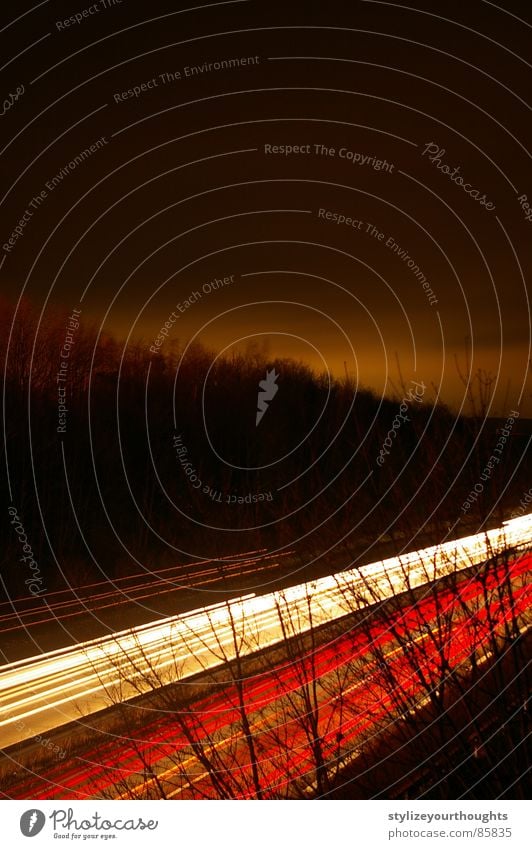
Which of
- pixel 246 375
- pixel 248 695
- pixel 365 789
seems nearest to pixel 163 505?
pixel 246 375

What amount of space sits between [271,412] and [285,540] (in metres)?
13.8

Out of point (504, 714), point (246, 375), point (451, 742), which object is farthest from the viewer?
point (246, 375)

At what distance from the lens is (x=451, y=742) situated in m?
9.09

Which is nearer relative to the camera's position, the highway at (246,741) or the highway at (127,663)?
the highway at (246,741)

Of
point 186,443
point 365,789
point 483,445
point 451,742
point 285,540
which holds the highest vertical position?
point 186,443

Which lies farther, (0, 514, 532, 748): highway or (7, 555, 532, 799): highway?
(0, 514, 532, 748): highway

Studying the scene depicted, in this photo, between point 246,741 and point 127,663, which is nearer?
point 246,741

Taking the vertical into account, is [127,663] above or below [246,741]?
above

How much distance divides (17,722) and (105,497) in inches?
715

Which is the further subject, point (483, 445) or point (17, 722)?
point (17, 722)
